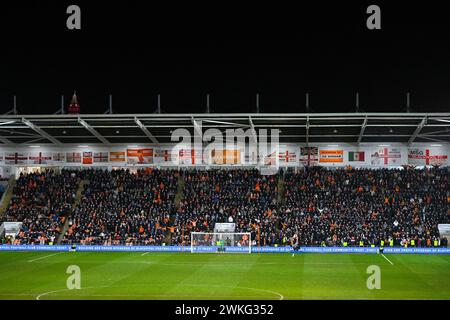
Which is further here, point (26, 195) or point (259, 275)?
point (26, 195)

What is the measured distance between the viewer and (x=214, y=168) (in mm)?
64375

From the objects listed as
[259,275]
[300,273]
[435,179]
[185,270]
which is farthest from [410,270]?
[435,179]

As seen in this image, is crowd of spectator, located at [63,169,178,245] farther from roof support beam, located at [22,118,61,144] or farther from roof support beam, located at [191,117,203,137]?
roof support beam, located at [191,117,203,137]

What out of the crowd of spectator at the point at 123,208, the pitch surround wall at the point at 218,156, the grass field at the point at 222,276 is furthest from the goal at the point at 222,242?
the pitch surround wall at the point at 218,156

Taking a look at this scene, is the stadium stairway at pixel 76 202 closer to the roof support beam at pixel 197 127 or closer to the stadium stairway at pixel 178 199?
the stadium stairway at pixel 178 199

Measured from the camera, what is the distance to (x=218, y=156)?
63.8 metres

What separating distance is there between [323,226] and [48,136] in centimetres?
2836

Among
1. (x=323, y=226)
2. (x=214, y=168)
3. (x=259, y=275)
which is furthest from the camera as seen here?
(x=214, y=168)

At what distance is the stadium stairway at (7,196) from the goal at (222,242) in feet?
70.2

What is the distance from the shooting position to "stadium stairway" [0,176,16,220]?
6162 centimetres

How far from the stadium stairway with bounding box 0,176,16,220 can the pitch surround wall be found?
1.92 metres

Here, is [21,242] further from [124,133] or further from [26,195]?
[124,133]

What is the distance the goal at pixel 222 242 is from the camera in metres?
49.3

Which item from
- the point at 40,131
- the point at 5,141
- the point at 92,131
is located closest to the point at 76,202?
the point at 92,131
